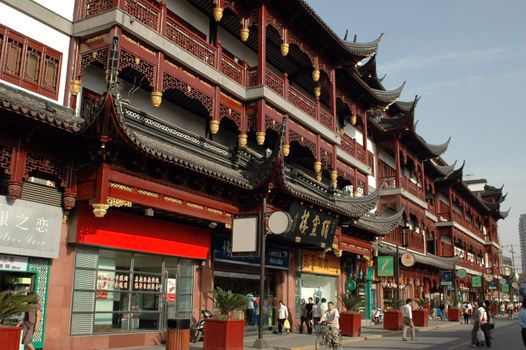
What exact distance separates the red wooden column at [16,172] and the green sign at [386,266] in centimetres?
2113

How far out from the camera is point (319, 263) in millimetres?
24125

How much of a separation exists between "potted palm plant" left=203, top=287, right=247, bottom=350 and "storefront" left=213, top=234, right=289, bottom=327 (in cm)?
299

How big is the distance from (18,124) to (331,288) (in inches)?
725

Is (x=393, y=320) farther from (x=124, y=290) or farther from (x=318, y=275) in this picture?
(x=124, y=290)

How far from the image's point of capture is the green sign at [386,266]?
28.1 metres

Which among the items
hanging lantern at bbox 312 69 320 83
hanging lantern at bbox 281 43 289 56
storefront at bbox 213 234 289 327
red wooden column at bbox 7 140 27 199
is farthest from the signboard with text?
red wooden column at bbox 7 140 27 199

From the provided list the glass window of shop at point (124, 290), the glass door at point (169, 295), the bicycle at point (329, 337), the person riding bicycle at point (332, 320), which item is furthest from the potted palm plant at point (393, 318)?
the glass door at point (169, 295)

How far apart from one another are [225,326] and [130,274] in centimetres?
339

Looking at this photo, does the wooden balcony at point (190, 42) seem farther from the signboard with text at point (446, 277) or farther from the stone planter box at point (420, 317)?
the signboard with text at point (446, 277)

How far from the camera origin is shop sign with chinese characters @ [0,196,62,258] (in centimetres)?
1122

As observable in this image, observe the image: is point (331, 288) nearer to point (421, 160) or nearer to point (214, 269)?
point (214, 269)

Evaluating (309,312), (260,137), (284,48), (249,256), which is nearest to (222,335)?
(249,256)

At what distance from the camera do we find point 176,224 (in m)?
16.1

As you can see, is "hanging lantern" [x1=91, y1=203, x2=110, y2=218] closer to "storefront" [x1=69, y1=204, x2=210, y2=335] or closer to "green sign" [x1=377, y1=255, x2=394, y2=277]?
"storefront" [x1=69, y1=204, x2=210, y2=335]
